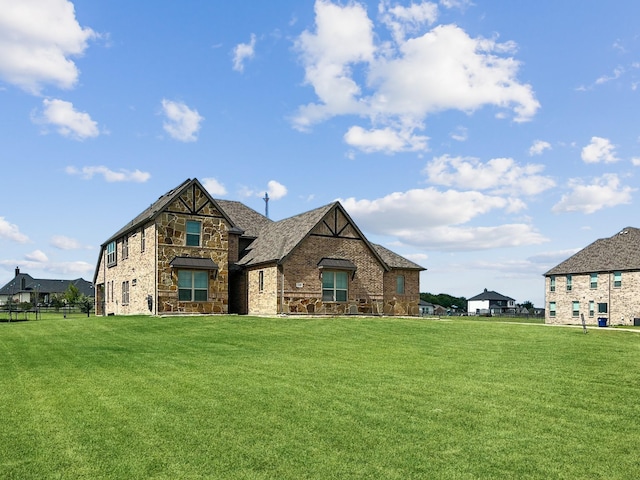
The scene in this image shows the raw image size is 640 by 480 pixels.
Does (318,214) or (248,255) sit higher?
(318,214)

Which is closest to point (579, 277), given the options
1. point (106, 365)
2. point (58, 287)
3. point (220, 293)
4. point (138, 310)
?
point (220, 293)

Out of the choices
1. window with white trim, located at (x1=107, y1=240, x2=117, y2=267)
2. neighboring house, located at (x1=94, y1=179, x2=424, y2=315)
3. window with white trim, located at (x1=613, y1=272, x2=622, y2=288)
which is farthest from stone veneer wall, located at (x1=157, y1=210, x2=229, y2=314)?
window with white trim, located at (x1=613, y1=272, x2=622, y2=288)

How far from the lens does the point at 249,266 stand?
120 feet

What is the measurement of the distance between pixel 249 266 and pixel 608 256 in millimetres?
38995

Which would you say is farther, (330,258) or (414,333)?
(330,258)

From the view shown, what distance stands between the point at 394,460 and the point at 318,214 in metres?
28.8

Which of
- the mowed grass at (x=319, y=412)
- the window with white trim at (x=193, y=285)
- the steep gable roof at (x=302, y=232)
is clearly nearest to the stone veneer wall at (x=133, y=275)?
the window with white trim at (x=193, y=285)

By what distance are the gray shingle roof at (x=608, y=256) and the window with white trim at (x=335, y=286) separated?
31802 millimetres

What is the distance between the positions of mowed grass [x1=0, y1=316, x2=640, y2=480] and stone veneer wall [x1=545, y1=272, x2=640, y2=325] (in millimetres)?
37646

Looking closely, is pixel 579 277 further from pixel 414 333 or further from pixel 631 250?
pixel 414 333

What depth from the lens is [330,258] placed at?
35000mm

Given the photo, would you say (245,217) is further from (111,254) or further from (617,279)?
(617,279)

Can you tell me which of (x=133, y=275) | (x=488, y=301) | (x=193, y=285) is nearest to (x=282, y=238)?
(x=193, y=285)

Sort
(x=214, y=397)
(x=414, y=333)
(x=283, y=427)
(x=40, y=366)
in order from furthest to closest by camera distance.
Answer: (x=414, y=333) < (x=40, y=366) < (x=214, y=397) < (x=283, y=427)
